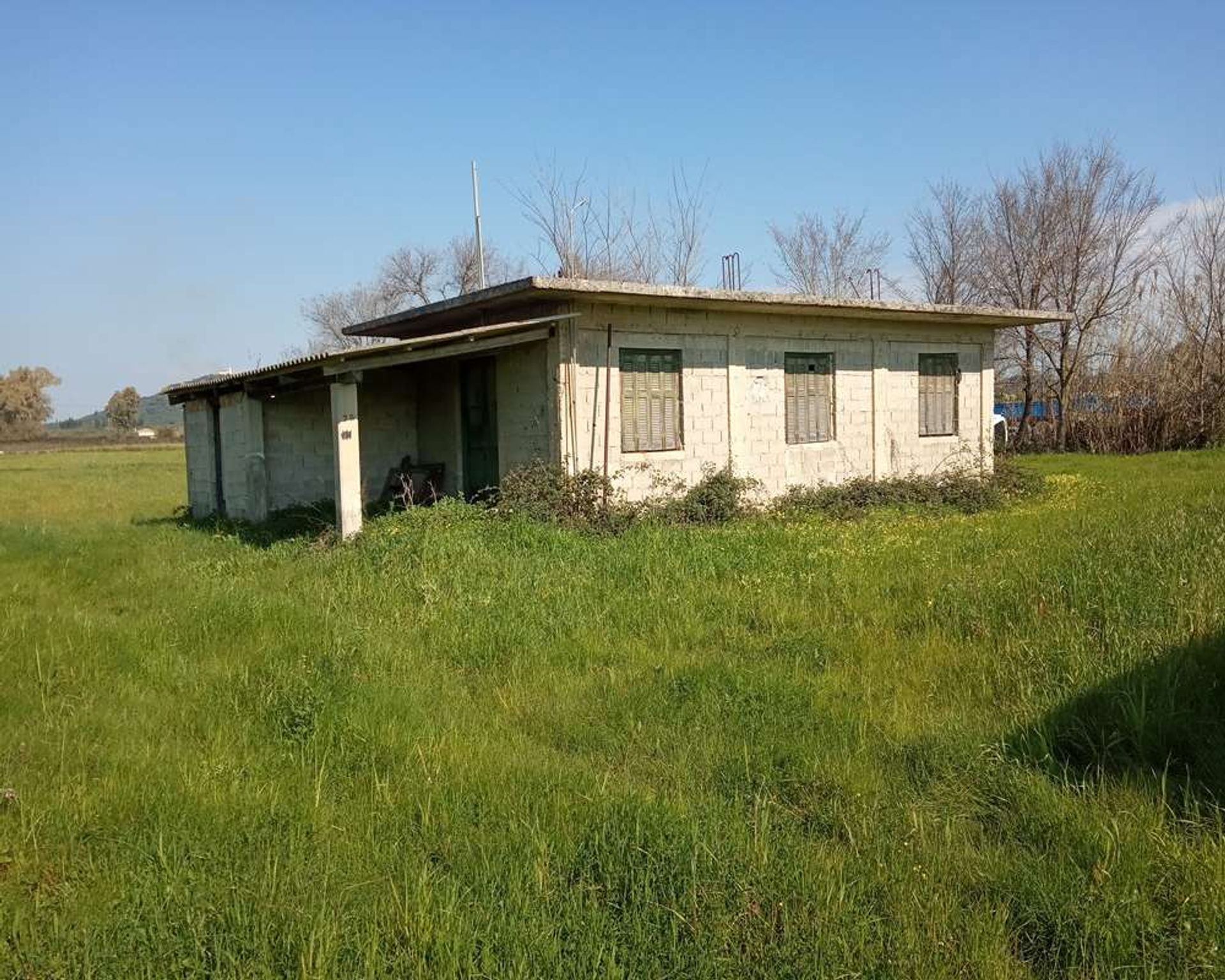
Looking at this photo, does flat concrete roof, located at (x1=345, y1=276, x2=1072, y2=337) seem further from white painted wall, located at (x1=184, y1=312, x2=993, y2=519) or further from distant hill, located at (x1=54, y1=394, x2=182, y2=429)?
distant hill, located at (x1=54, y1=394, x2=182, y2=429)

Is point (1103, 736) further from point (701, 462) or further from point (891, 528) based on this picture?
point (701, 462)

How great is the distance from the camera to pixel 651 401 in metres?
12.3

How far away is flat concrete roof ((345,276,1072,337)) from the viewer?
11.0 meters

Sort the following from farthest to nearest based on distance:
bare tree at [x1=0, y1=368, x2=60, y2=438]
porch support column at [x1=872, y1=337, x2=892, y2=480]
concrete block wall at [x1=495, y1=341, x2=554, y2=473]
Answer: bare tree at [x1=0, y1=368, x2=60, y2=438]
porch support column at [x1=872, y1=337, x2=892, y2=480]
concrete block wall at [x1=495, y1=341, x2=554, y2=473]

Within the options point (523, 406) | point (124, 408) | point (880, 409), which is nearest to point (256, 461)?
point (523, 406)

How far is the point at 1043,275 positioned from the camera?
88.6 ft

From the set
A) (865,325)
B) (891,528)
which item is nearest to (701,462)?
(891,528)

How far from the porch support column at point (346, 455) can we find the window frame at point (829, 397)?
20.7 feet

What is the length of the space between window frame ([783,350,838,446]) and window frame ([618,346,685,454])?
1941 mm

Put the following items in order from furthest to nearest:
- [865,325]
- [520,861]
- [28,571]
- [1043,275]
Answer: [1043,275]
[865,325]
[28,571]
[520,861]

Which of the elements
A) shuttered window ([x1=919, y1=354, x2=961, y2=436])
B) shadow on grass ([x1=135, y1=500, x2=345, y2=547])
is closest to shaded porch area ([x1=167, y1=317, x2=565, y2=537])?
shadow on grass ([x1=135, y1=500, x2=345, y2=547])

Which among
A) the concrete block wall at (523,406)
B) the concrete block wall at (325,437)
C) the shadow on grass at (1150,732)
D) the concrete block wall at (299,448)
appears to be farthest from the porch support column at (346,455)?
the shadow on grass at (1150,732)

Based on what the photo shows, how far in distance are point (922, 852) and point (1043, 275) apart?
27.4 m

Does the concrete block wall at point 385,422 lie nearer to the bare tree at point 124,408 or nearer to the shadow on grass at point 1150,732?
the shadow on grass at point 1150,732
